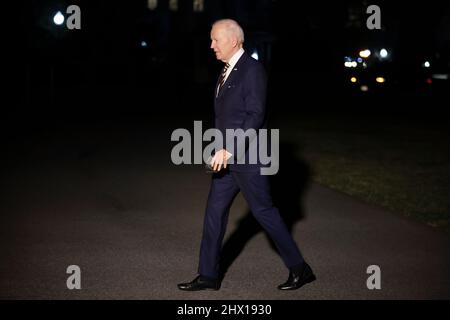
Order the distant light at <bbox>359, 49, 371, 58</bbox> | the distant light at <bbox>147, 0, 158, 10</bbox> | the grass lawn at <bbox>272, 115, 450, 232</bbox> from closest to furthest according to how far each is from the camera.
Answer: the grass lawn at <bbox>272, 115, 450, 232</bbox>
the distant light at <bbox>359, 49, 371, 58</bbox>
the distant light at <bbox>147, 0, 158, 10</bbox>

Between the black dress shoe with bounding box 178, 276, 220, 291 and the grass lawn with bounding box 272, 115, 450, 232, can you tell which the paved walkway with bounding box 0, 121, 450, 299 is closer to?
the black dress shoe with bounding box 178, 276, 220, 291

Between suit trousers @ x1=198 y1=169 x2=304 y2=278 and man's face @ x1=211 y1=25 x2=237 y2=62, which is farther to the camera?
suit trousers @ x1=198 y1=169 x2=304 y2=278

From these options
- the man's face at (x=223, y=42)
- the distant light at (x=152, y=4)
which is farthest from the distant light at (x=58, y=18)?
the distant light at (x=152, y=4)

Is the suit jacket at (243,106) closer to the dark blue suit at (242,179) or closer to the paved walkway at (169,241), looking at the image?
the dark blue suit at (242,179)

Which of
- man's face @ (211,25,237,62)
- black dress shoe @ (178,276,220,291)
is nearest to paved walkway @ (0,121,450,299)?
black dress shoe @ (178,276,220,291)

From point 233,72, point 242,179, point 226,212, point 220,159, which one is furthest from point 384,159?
point 220,159

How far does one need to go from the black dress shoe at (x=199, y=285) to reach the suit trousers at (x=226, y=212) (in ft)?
0.13

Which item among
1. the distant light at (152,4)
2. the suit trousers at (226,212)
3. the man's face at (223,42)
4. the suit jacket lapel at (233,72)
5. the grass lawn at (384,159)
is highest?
the distant light at (152,4)

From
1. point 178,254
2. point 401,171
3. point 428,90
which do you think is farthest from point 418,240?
point 428,90

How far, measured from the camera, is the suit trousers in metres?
4.99

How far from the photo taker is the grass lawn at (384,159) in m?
9.10

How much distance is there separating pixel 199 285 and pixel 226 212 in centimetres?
57
